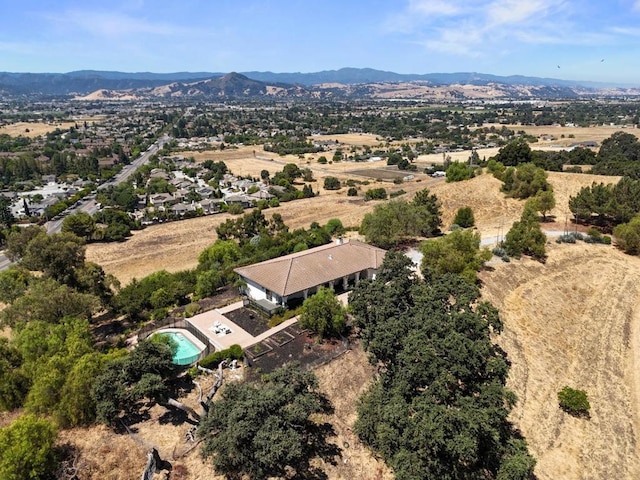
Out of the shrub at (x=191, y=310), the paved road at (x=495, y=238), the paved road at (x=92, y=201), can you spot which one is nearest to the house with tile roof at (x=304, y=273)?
the shrub at (x=191, y=310)

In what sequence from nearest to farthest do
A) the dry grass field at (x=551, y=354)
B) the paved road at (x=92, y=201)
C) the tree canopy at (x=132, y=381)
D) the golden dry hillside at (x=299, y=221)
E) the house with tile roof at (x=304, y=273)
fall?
the tree canopy at (x=132, y=381), the dry grass field at (x=551, y=354), the house with tile roof at (x=304, y=273), the golden dry hillside at (x=299, y=221), the paved road at (x=92, y=201)

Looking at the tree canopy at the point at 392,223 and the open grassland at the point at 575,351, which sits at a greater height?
the tree canopy at the point at 392,223

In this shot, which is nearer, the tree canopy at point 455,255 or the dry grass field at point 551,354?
the dry grass field at point 551,354

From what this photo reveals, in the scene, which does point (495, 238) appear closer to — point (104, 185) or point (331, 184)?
point (331, 184)

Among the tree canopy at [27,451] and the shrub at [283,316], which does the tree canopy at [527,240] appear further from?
the tree canopy at [27,451]

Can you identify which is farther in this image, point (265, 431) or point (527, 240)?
point (527, 240)

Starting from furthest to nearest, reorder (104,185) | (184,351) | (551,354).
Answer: (104,185)
(551,354)
(184,351)

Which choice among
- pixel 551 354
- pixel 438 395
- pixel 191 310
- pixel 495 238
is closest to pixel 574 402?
pixel 551 354
